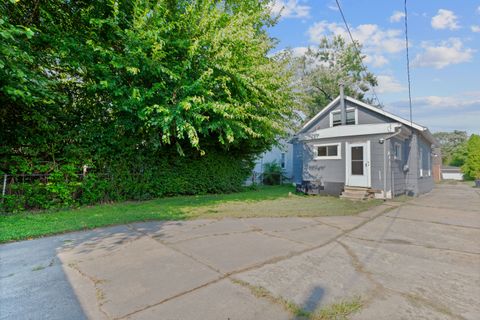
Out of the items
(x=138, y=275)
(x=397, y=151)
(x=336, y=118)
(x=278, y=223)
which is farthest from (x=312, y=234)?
(x=336, y=118)

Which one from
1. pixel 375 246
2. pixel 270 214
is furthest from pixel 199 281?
pixel 270 214

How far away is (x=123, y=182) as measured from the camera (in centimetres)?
778

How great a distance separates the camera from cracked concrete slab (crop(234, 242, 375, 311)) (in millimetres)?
2232

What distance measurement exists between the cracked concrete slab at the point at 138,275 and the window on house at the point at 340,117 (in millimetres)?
11056

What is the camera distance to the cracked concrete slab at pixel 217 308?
1.93m

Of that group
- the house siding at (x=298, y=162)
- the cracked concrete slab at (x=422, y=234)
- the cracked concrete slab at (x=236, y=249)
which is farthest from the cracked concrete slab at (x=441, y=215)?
the house siding at (x=298, y=162)

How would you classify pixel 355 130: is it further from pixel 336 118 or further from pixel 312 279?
pixel 312 279

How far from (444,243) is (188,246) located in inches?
165

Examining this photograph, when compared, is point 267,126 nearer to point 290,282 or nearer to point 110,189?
point 110,189

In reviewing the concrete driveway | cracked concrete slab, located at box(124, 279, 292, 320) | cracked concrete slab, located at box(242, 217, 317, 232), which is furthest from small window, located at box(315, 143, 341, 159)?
cracked concrete slab, located at box(124, 279, 292, 320)

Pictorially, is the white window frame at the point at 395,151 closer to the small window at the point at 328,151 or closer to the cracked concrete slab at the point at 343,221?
the small window at the point at 328,151

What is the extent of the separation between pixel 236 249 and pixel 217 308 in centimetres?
149

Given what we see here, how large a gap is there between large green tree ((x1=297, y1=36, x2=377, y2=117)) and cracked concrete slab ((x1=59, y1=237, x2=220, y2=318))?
871 inches

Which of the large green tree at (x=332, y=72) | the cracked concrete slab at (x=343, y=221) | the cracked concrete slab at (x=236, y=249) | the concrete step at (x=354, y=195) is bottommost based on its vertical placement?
the cracked concrete slab at (x=343, y=221)
